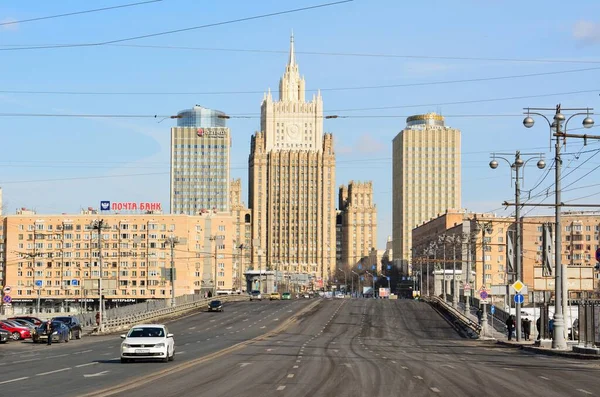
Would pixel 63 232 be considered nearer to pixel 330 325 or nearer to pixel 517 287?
pixel 330 325

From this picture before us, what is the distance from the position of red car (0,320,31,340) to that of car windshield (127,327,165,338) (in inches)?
1185

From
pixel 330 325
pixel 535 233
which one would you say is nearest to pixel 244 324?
pixel 330 325

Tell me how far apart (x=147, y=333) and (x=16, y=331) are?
3167 cm

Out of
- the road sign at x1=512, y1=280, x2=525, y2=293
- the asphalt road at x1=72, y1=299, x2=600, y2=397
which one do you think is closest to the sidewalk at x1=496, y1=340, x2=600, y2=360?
the asphalt road at x1=72, y1=299, x2=600, y2=397

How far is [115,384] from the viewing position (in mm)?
26219

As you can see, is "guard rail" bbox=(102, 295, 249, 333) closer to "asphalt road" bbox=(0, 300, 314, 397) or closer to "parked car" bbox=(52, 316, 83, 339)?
"asphalt road" bbox=(0, 300, 314, 397)

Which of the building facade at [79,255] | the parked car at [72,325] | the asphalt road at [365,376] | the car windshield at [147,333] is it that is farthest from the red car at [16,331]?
the building facade at [79,255]

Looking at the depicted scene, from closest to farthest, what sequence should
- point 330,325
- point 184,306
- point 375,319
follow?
point 330,325 → point 375,319 → point 184,306

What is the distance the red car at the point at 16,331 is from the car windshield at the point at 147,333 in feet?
98.8

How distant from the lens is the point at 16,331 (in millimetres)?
66562

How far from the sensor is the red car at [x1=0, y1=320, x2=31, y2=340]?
6594 cm

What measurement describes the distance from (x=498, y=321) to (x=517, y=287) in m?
29.0

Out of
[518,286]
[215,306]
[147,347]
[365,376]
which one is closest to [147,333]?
[147,347]

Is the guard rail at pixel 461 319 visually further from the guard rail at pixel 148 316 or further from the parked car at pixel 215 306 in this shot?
the guard rail at pixel 148 316
